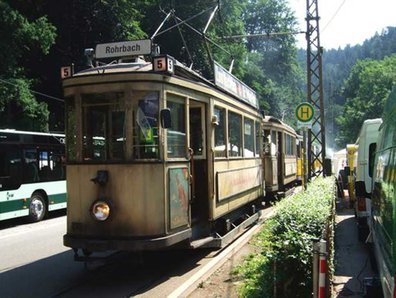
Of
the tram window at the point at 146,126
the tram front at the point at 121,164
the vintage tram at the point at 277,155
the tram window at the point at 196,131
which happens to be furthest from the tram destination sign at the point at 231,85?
the vintage tram at the point at 277,155

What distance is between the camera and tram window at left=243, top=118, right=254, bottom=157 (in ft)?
39.1

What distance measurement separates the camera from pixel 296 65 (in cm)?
5894

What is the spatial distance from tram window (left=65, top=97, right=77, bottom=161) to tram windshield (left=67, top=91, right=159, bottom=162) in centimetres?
4

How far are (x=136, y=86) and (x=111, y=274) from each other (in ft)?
9.65

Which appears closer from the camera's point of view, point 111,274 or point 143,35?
point 111,274

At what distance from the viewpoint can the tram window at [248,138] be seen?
11.9 meters

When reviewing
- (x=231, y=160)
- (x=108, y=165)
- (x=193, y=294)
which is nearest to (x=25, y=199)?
(x=231, y=160)

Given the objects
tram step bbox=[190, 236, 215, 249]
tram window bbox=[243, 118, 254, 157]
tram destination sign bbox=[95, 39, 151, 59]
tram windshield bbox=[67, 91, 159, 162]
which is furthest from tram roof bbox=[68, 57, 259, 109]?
tram window bbox=[243, 118, 254, 157]

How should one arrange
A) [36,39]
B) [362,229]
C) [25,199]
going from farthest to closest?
[36,39] < [25,199] < [362,229]

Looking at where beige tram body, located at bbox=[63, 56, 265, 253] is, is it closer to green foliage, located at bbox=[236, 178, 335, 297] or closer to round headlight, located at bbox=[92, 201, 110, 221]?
round headlight, located at bbox=[92, 201, 110, 221]

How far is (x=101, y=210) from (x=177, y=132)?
1.69 metres

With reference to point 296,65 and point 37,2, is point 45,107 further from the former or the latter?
point 296,65

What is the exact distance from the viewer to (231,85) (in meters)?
11.0

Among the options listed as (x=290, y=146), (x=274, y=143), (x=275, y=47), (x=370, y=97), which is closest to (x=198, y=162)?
(x=274, y=143)
